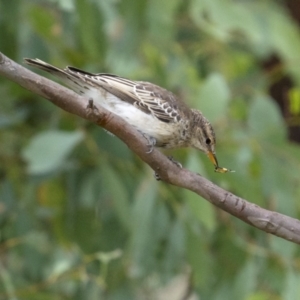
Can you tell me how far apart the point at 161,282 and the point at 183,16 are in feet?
5.16

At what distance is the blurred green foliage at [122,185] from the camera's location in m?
2.70

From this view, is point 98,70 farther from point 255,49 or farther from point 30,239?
point 255,49

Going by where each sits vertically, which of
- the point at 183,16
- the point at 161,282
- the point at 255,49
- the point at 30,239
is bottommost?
the point at 30,239

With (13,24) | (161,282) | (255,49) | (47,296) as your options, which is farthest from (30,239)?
(255,49)

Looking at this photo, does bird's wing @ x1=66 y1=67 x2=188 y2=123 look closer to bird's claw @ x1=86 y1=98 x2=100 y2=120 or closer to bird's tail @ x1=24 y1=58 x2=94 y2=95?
bird's tail @ x1=24 y1=58 x2=94 y2=95

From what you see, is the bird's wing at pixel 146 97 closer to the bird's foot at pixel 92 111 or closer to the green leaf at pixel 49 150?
the green leaf at pixel 49 150

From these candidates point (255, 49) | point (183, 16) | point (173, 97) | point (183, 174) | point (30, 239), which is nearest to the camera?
point (183, 174)

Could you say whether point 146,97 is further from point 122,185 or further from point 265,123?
point 265,123

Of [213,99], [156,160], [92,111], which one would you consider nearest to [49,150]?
[213,99]

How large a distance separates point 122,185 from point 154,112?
1.80 ft

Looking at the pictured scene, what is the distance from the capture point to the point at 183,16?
390 centimetres

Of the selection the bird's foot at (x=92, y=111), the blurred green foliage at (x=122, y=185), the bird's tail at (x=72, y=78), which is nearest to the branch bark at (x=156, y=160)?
the bird's foot at (x=92, y=111)

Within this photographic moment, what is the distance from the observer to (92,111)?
5.07 ft

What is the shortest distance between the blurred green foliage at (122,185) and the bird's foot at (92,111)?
1.01 meters
